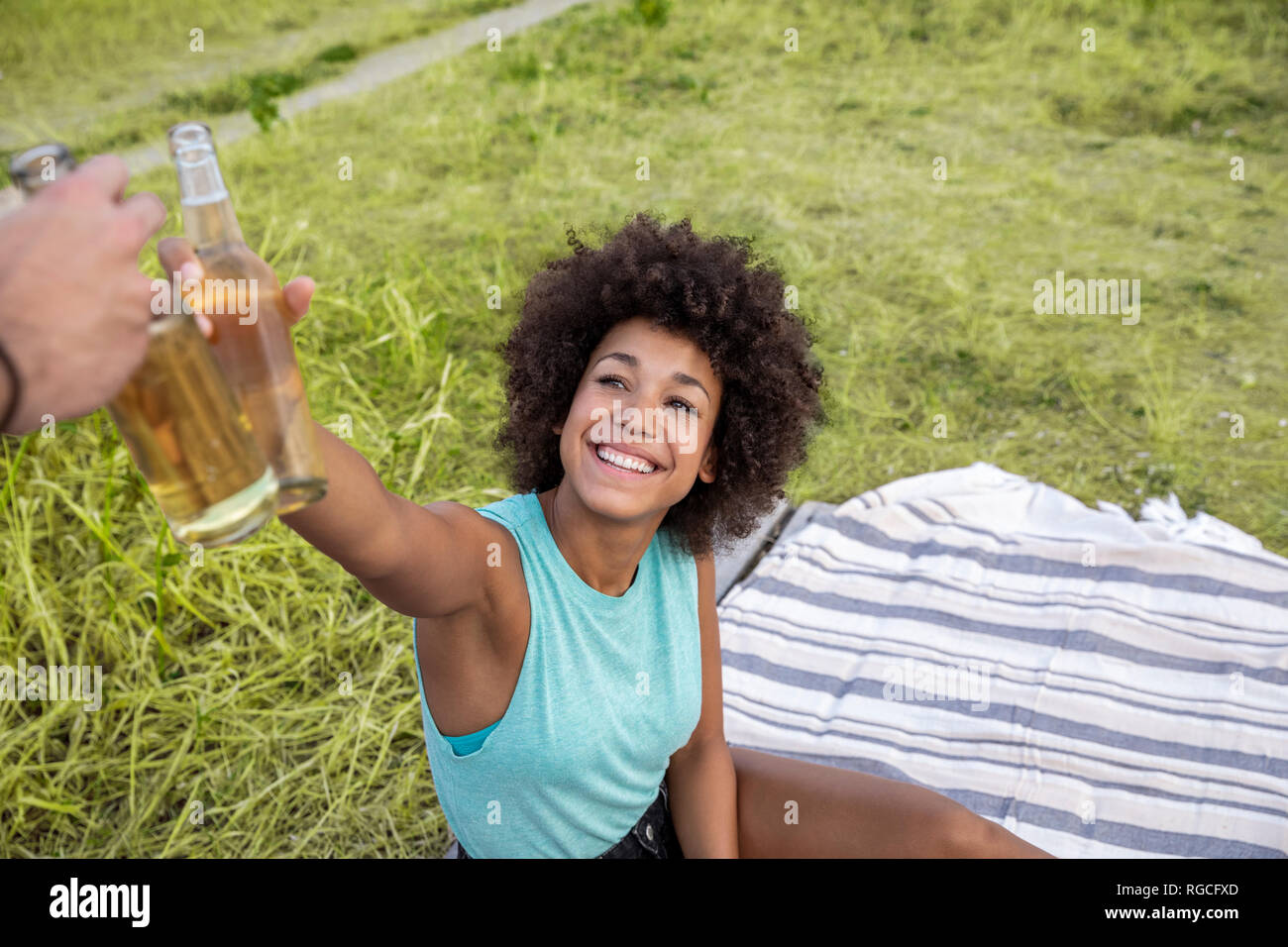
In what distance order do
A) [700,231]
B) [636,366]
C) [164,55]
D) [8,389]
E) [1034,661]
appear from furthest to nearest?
[164,55]
[700,231]
[1034,661]
[636,366]
[8,389]

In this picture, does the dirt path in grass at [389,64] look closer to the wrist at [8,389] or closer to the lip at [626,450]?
the lip at [626,450]

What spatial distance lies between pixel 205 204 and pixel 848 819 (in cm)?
151

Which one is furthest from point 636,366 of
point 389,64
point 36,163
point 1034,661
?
point 389,64

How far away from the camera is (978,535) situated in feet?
11.1

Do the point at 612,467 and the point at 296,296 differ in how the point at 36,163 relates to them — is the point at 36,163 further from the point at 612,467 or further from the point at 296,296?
the point at 612,467

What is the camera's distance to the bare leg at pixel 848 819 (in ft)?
5.94

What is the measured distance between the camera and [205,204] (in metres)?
0.81

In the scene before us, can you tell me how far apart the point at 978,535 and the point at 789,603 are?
672 mm

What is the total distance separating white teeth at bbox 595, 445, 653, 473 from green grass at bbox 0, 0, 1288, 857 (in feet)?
3.62

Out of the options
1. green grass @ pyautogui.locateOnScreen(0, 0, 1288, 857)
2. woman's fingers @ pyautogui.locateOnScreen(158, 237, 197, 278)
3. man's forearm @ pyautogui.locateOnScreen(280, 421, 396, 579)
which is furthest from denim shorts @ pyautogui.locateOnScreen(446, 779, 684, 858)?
woman's fingers @ pyautogui.locateOnScreen(158, 237, 197, 278)

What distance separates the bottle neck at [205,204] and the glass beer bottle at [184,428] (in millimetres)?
77
